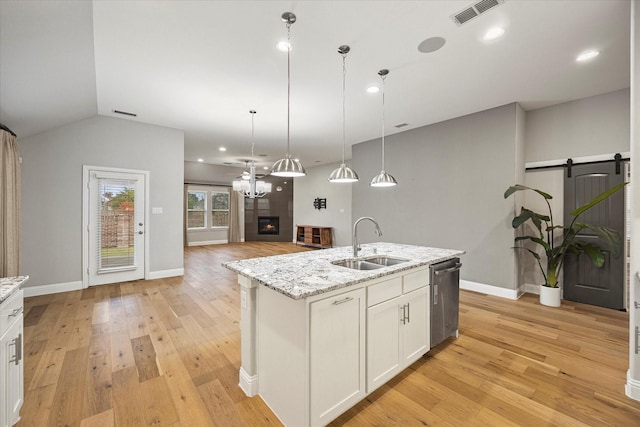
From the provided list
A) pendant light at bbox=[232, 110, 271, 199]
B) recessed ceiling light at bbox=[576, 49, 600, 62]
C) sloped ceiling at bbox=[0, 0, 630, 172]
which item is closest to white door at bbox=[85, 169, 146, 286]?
sloped ceiling at bbox=[0, 0, 630, 172]

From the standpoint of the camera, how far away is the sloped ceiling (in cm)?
213

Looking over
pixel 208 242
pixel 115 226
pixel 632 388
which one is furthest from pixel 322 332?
pixel 208 242

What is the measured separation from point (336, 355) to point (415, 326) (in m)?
0.99

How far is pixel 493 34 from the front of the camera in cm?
244

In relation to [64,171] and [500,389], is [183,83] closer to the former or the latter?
[64,171]

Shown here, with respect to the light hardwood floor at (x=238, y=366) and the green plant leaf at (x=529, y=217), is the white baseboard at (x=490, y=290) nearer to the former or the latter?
the light hardwood floor at (x=238, y=366)

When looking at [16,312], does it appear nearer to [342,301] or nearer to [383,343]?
[342,301]

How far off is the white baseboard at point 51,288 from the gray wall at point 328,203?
6.41 meters

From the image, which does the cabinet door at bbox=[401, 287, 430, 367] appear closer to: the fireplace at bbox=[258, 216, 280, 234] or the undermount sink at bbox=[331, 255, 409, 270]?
the undermount sink at bbox=[331, 255, 409, 270]

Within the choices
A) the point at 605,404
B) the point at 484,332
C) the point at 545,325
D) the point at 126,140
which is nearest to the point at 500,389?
the point at 605,404

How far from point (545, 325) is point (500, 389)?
1.73 m

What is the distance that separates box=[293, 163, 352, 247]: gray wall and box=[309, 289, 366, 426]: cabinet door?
257 inches

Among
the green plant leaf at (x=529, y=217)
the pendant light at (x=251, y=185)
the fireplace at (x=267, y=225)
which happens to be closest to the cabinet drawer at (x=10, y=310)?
the pendant light at (x=251, y=185)

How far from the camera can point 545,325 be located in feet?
10.5
